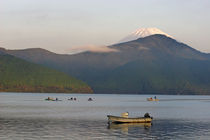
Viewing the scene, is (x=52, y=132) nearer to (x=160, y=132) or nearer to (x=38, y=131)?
(x=38, y=131)

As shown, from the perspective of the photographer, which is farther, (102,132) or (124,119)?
(124,119)

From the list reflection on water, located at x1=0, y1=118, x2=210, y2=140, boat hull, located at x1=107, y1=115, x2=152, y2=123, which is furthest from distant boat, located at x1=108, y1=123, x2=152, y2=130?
boat hull, located at x1=107, y1=115, x2=152, y2=123

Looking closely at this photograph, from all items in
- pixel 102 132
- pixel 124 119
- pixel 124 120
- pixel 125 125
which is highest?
pixel 124 119

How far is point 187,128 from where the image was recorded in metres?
93.8

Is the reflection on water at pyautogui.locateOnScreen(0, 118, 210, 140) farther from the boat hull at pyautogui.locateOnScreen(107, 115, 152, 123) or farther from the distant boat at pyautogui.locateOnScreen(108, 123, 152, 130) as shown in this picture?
the boat hull at pyautogui.locateOnScreen(107, 115, 152, 123)

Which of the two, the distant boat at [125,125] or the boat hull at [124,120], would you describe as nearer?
the distant boat at [125,125]

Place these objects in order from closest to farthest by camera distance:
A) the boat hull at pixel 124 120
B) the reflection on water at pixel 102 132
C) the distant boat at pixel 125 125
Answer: the reflection on water at pixel 102 132 < the distant boat at pixel 125 125 < the boat hull at pixel 124 120

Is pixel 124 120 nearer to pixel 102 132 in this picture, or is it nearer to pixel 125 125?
pixel 125 125

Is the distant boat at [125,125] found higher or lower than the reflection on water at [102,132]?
higher

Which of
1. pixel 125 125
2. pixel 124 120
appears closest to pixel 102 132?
pixel 125 125

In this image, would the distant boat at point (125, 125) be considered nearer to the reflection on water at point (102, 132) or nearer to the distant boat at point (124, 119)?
the reflection on water at point (102, 132)

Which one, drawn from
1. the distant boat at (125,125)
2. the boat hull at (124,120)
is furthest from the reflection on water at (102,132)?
the boat hull at (124,120)

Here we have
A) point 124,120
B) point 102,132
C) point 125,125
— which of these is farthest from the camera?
point 124,120

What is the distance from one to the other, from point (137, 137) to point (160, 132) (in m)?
10.0
